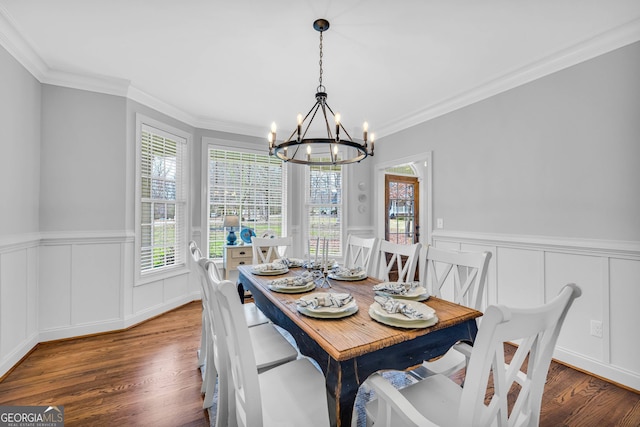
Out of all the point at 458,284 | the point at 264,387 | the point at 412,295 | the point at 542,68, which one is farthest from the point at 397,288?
the point at 542,68

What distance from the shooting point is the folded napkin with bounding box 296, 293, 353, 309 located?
56.9 inches

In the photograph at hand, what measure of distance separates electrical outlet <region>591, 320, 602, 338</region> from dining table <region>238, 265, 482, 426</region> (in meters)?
1.54

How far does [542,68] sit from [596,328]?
2.18 m

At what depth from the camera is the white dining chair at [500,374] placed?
2.36 ft

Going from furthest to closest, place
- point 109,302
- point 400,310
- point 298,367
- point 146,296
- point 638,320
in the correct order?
point 146,296, point 109,302, point 638,320, point 298,367, point 400,310

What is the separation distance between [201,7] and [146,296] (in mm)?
2994

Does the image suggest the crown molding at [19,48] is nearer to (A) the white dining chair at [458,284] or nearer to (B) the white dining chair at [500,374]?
(B) the white dining chair at [500,374]

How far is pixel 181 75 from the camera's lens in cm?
280

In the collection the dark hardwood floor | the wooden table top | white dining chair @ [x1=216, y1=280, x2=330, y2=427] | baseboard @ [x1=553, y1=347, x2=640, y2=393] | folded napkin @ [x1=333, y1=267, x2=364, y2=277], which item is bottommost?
the dark hardwood floor

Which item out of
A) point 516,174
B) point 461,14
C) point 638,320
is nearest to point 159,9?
point 461,14

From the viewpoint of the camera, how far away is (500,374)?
32.9 inches

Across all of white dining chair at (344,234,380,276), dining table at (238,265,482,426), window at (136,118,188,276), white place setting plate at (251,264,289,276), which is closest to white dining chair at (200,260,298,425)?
dining table at (238,265,482,426)

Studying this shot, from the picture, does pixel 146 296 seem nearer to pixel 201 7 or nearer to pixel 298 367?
pixel 298 367

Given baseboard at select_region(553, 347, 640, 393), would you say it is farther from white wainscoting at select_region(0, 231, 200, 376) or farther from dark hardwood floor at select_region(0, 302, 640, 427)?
white wainscoting at select_region(0, 231, 200, 376)
